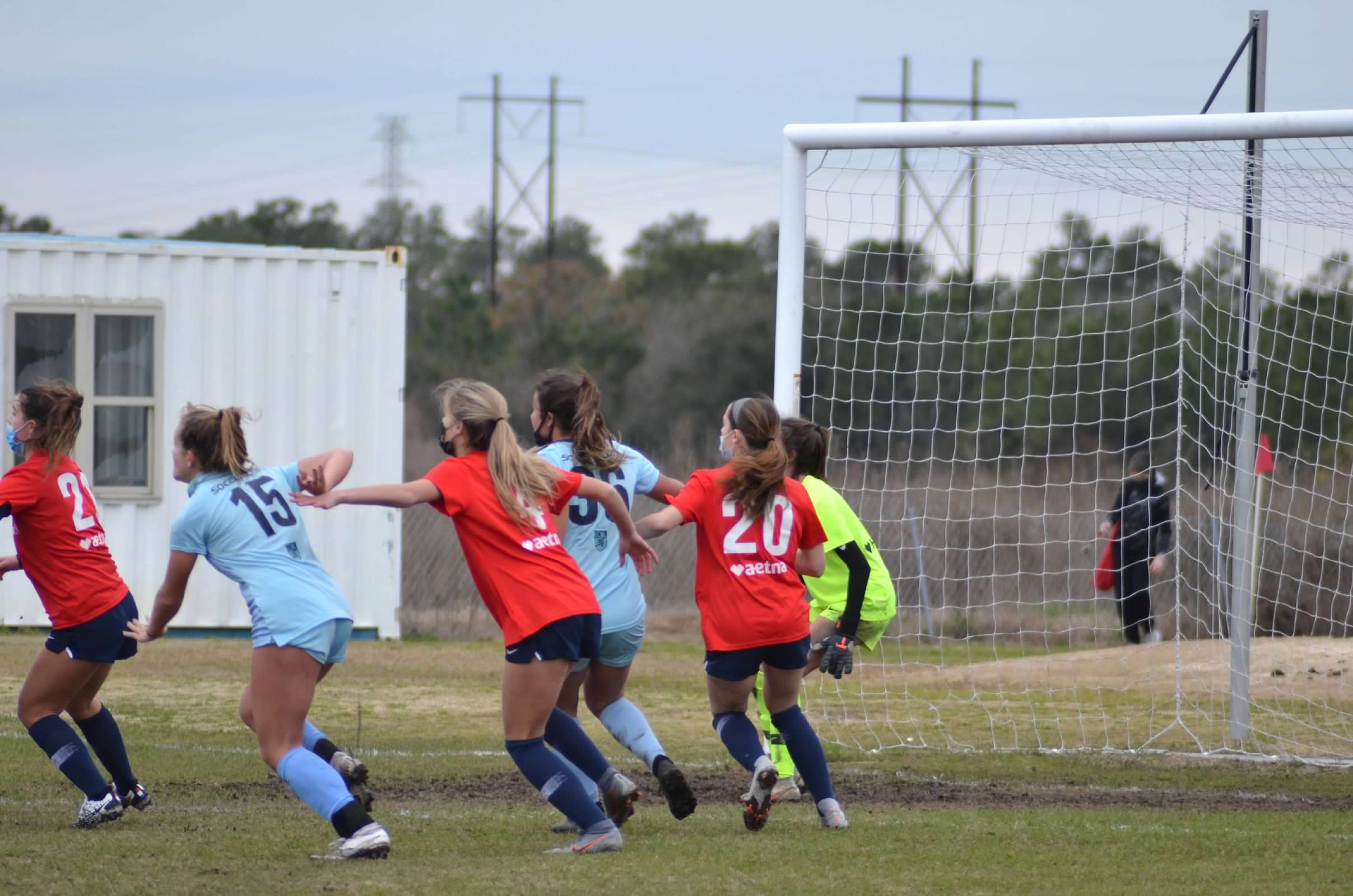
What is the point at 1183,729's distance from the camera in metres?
9.92

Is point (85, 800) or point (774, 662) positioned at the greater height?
point (774, 662)

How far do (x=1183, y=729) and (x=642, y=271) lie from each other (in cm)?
4347

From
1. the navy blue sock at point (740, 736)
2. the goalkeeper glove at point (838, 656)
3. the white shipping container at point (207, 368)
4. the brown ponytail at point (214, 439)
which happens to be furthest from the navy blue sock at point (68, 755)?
the white shipping container at point (207, 368)

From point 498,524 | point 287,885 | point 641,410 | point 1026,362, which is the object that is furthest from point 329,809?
point 641,410

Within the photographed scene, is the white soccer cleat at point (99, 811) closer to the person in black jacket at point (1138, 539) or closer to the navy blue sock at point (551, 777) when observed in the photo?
the navy blue sock at point (551, 777)

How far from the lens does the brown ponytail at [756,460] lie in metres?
5.98

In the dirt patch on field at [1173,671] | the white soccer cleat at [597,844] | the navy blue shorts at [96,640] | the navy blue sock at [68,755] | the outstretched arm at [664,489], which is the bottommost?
the dirt patch on field at [1173,671]

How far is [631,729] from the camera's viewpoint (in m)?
6.33

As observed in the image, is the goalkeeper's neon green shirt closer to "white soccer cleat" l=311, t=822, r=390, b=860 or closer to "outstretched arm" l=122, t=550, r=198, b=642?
"white soccer cleat" l=311, t=822, r=390, b=860

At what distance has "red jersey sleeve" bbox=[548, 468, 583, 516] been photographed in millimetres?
5609

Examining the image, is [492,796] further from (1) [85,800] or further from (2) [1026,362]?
(2) [1026,362]

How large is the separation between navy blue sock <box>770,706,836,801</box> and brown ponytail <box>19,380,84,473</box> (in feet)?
10.6

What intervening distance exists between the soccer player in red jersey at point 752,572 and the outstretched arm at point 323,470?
123cm

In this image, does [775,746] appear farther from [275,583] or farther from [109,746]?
[109,746]
